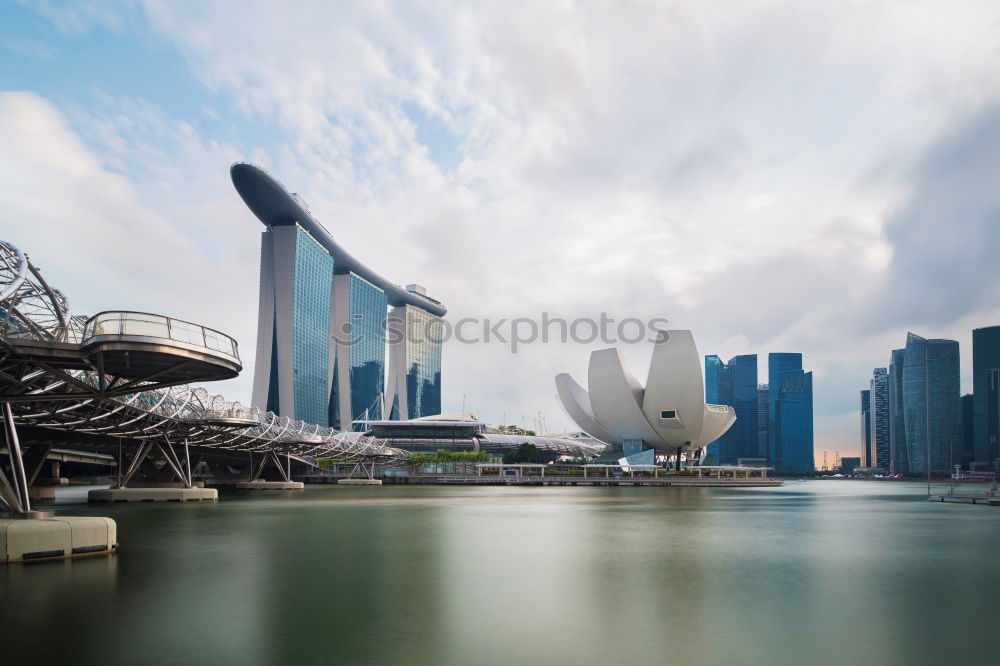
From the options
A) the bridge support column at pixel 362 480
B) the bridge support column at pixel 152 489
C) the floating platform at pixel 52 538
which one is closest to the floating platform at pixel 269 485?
the bridge support column at pixel 362 480

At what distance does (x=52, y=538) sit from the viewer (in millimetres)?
17078

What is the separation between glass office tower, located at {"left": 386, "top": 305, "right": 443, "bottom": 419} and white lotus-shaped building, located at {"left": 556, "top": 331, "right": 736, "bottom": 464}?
7726 cm

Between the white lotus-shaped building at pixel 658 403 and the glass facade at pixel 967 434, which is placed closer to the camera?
the white lotus-shaped building at pixel 658 403

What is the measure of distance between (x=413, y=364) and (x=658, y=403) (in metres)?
93.7

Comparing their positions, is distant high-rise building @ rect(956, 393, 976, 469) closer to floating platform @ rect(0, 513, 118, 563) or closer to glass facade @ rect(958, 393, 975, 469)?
glass facade @ rect(958, 393, 975, 469)

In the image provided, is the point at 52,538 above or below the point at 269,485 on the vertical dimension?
above

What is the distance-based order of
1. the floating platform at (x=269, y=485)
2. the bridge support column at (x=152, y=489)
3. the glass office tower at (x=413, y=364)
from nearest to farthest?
1. the bridge support column at (x=152, y=489)
2. the floating platform at (x=269, y=485)
3. the glass office tower at (x=413, y=364)

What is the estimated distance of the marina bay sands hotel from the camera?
115688 millimetres

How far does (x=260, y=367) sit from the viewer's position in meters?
116

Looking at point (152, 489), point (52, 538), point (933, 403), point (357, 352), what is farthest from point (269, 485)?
point (933, 403)

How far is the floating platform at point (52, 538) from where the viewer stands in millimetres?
16422

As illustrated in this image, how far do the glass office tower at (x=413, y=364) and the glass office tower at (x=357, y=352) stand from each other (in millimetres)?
6597

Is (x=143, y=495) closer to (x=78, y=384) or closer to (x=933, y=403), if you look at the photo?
(x=78, y=384)

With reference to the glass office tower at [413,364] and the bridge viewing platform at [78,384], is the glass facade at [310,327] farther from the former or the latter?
the bridge viewing platform at [78,384]
